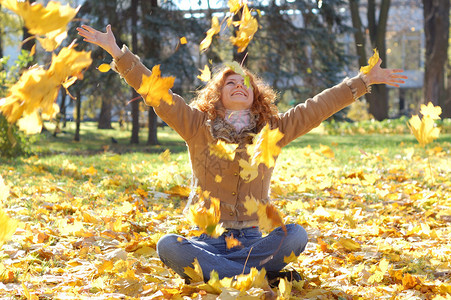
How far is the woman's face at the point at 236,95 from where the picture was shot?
3.04 metres

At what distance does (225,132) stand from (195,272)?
822mm

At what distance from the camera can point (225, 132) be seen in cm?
296

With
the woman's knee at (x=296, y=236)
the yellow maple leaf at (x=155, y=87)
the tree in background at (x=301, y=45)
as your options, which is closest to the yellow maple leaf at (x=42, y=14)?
the yellow maple leaf at (x=155, y=87)

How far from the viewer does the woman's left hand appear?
303 centimetres

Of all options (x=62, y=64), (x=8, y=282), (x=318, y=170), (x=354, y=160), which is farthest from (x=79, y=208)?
(x=354, y=160)

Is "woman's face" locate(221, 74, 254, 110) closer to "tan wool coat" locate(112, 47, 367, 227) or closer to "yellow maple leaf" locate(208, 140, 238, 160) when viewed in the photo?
"tan wool coat" locate(112, 47, 367, 227)

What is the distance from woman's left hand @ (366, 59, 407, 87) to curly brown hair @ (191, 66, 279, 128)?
0.62 metres

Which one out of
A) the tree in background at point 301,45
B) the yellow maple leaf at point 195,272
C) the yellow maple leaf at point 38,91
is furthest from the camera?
the tree in background at point 301,45

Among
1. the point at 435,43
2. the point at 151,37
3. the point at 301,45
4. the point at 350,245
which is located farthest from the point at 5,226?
the point at 435,43

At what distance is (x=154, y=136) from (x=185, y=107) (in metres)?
11.3

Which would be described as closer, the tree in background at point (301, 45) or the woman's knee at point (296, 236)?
the woman's knee at point (296, 236)

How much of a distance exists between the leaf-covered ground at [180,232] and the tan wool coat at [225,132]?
0.39m

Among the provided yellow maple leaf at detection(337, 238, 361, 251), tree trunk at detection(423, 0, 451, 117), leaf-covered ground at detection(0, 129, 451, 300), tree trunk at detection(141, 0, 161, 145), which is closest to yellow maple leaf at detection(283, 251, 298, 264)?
leaf-covered ground at detection(0, 129, 451, 300)

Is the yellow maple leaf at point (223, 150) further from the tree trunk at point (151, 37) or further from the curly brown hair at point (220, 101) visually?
the tree trunk at point (151, 37)
